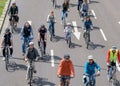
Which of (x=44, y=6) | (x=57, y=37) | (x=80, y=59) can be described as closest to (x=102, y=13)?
(x=44, y=6)

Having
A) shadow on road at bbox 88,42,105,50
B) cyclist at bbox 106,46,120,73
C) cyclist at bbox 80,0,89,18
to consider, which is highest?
cyclist at bbox 80,0,89,18

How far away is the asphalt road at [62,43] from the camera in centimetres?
2492

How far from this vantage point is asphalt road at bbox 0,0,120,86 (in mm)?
24922

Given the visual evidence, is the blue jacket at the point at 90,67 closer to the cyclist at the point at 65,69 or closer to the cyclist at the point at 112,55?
the cyclist at the point at 65,69

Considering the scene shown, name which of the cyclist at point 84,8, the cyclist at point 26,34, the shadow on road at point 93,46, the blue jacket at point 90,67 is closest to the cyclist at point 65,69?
the blue jacket at point 90,67

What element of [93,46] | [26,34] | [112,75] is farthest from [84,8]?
[112,75]

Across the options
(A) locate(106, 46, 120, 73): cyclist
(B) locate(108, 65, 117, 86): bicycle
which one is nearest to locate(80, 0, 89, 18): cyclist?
(B) locate(108, 65, 117, 86): bicycle

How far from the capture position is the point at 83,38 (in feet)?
105

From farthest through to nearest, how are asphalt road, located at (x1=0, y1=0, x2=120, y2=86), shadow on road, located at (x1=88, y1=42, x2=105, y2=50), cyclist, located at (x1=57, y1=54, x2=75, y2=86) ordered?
shadow on road, located at (x1=88, y1=42, x2=105, y2=50), asphalt road, located at (x1=0, y1=0, x2=120, y2=86), cyclist, located at (x1=57, y1=54, x2=75, y2=86)

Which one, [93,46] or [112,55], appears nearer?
[112,55]

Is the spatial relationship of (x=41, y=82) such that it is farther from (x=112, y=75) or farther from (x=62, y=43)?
(x=62, y=43)

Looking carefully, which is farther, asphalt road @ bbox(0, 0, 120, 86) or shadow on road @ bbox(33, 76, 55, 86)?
asphalt road @ bbox(0, 0, 120, 86)

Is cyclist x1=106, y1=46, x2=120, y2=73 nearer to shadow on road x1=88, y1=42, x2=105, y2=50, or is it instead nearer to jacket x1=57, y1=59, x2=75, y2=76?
jacket x1=57, y1=59, x2=75, y2=76

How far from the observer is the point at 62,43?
30.7 m
